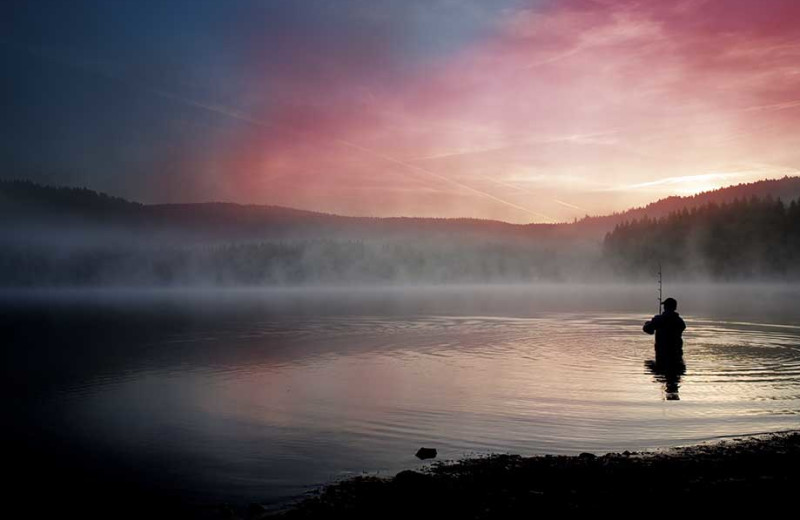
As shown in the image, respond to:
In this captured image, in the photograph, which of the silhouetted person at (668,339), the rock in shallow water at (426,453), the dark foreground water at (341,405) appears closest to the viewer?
the rock in shallow water at (426,453)

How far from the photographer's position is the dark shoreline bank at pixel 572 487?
12094 mm

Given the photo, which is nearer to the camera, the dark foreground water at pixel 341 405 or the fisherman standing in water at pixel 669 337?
→ the dark foreground water at pixel 341 405

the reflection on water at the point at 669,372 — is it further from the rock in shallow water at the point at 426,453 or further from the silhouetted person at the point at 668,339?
the rock in shallow water at the point at 426,453

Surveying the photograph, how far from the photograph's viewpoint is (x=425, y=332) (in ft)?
185

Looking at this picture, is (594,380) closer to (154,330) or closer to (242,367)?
(242,367)

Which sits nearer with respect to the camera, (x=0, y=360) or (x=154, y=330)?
(x=0, y=360)

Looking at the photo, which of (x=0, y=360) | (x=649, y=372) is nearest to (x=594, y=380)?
(x=649, y=372)

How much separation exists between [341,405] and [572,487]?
12923 mm

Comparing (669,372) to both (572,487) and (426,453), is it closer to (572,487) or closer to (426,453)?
(426,453)

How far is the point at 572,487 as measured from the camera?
1321 cm

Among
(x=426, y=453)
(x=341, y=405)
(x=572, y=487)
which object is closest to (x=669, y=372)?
(x=341, y=405)

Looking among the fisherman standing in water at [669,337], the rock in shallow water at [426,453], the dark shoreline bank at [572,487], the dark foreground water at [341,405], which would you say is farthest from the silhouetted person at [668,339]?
the rock in shallow water at [426,453]

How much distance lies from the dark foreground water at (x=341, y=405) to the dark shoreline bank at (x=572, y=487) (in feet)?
6.21

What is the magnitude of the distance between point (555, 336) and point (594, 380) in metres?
21.8
